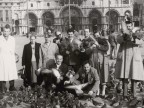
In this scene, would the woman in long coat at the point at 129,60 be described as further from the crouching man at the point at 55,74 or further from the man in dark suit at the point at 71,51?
the crouching man at the point at 55,74

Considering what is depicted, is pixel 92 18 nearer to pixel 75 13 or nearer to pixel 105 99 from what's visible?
pixel 75 13

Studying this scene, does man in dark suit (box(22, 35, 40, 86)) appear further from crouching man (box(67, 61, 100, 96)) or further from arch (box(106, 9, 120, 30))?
arch (box(106, 9, 120, 30))

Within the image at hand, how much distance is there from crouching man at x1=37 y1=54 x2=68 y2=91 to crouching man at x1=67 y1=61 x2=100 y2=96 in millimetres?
321

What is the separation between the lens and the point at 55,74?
7113mm

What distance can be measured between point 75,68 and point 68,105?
1722 mm

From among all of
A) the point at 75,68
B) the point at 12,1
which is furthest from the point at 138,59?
the point at 12,1

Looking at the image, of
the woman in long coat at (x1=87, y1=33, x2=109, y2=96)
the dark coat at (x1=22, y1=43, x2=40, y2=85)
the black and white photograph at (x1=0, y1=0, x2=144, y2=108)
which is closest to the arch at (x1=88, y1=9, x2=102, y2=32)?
the black and white photograph at (x1=0, y1=0, x2=144, y2=108)

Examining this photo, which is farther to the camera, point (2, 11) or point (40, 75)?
point (2, 11)

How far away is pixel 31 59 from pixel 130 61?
2.68 m

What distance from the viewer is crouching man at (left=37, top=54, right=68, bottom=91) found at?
23.5 ft

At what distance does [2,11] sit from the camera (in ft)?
246

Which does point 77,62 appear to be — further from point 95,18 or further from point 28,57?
point 95,18

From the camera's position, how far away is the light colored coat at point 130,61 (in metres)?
7.03

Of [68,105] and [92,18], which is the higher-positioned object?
Result: [92,18]
